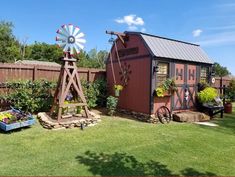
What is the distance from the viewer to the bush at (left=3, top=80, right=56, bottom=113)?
8195 mm

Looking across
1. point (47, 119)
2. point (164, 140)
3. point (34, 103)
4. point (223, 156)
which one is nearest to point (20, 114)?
point (47, 119)

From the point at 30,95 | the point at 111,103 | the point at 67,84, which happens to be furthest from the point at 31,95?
the point at 111,103

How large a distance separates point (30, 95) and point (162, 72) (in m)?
5.32

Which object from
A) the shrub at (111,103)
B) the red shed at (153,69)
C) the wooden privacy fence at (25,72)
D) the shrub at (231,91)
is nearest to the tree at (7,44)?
the wooden privacy fence at (25,72)

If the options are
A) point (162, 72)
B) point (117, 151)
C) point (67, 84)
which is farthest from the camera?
point (162, 72)

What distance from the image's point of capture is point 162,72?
9000mm

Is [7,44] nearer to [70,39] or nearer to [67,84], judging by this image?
[70,39]

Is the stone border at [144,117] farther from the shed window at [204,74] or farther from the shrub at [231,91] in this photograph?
the shrub at [231,91]

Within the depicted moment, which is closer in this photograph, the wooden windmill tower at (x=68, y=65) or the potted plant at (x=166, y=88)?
the wooden windmill tower at (x=68, y=65)

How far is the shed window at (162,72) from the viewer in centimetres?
886

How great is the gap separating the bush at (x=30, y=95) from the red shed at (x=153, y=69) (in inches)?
130

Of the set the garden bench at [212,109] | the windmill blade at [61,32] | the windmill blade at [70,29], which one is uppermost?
the windmill blade at [70,29]

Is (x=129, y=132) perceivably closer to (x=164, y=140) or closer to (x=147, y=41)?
(x=164, y=140)

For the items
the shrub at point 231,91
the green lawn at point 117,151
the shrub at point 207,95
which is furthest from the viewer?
the shrub at point 231,91
